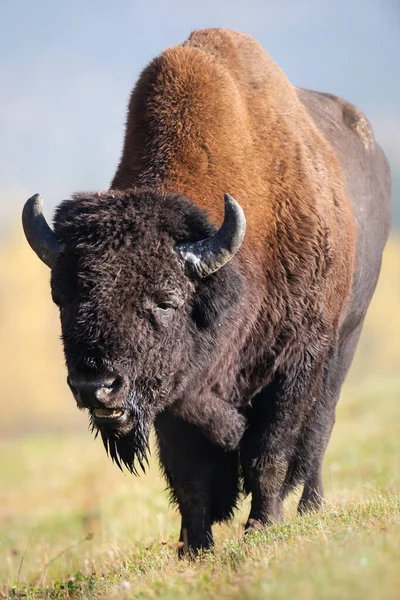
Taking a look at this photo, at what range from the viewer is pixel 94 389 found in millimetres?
4520

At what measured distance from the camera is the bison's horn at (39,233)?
17.1ft

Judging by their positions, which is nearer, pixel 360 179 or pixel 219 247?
pixel 219 247

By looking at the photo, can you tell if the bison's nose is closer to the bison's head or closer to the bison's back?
the bison's head

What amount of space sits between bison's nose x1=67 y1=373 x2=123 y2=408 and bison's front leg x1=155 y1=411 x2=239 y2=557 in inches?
48.3

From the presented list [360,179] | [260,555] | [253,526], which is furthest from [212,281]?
[360,179]

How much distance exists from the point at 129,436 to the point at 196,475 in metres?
1.07

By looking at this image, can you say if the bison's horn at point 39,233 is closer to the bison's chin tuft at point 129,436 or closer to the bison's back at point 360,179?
the bison's chin tuft at point 129,436

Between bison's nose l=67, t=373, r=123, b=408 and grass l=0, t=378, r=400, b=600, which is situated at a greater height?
bison's nose l=67, t=373, r=123, b=408

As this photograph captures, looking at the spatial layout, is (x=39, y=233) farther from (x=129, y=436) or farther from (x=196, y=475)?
(x=196, y=475)

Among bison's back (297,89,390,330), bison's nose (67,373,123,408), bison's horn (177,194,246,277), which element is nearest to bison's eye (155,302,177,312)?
bison's horn (177,194,246,277)

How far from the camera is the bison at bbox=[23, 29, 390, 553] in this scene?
4.80m

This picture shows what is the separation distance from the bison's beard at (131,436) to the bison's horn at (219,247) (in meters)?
0.89

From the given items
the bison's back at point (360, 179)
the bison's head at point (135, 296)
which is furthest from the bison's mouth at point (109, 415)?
the bison's back at point (360, 179)

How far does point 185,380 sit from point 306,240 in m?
1.35
